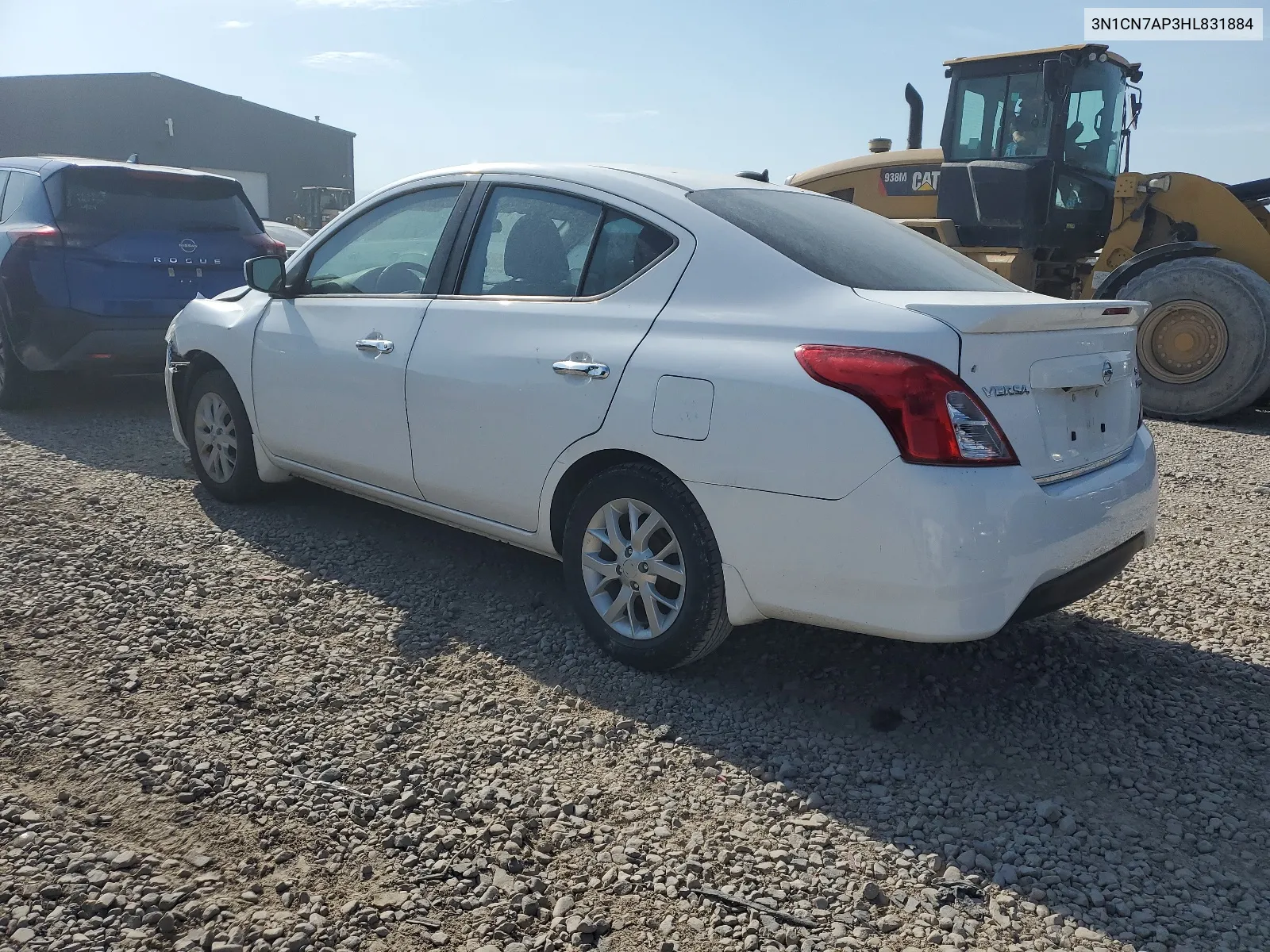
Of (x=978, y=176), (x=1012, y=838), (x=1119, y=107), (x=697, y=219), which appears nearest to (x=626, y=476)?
(x=697, y=219)

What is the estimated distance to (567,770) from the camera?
2988mm

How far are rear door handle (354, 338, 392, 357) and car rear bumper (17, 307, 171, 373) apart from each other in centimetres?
381

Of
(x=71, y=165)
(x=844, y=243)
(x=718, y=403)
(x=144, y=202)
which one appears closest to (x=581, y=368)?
(x=718, y=403)

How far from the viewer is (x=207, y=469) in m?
5.41

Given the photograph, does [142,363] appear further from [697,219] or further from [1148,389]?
[1148,389]

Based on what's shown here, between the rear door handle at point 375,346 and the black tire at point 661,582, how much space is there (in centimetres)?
116

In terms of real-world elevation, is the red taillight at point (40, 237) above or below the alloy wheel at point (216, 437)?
above

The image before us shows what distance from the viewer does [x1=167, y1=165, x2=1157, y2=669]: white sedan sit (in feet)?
9.41

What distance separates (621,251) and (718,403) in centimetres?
81

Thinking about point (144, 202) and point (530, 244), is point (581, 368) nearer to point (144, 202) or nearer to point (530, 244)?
point (530, 244)

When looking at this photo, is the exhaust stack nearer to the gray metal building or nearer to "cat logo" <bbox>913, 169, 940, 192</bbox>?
"cat logo" <bbox>913, 169, 940, 192</bbox>

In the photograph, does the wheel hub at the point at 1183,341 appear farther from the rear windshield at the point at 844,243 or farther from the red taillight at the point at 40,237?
the red taillight at the point at 40,237

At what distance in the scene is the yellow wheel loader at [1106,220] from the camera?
908 cm

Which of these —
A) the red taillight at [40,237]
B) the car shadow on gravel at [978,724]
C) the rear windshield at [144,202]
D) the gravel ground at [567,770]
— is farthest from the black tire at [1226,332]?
the red taillight at [40,237]
